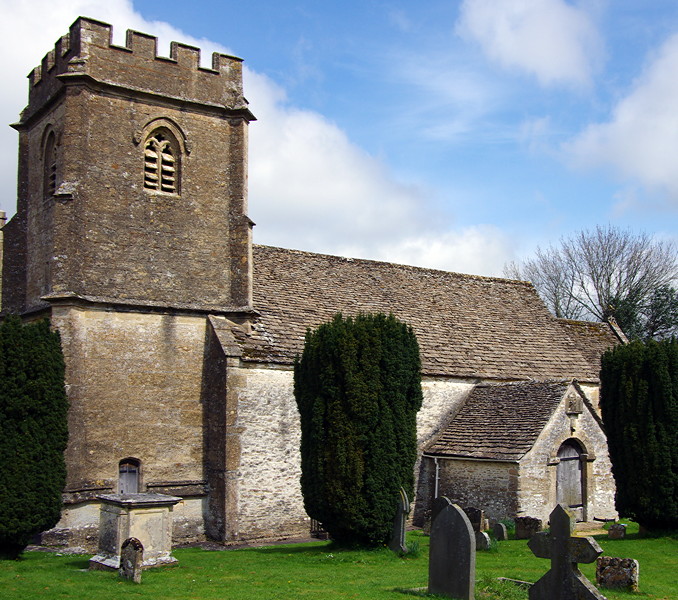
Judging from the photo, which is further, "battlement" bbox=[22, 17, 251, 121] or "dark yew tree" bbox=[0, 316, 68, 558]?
"battlement" bbox=[22, 17, 251, 121]

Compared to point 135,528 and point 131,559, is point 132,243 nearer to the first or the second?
point 135,528

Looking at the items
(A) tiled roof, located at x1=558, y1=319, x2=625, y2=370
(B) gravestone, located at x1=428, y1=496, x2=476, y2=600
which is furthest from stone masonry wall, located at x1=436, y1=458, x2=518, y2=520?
(A) tiled roof, located at x1=558, y1=319, x2=625, y2=370

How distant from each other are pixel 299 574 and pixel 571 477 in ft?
34.3

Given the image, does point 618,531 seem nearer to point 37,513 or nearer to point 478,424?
point 478,424

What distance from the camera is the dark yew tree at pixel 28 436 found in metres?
15.5

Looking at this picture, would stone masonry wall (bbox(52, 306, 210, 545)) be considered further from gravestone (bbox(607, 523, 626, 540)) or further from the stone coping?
gravestone (bbox(607, 523, 626, 540))

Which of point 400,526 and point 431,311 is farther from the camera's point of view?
point 431,311

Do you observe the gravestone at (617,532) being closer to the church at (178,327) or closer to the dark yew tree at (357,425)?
the church at (178,327)

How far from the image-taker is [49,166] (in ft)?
→ 67.7

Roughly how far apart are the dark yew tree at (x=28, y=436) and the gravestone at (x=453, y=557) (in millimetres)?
8681

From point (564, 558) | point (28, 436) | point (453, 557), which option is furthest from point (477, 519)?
point (28, 436)

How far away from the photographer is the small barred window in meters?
20.4

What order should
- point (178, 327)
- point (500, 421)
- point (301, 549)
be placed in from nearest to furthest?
point (301, 549)
point (178, 327)
point (500, 421)

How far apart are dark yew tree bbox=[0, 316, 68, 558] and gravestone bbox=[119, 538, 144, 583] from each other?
2.89m
